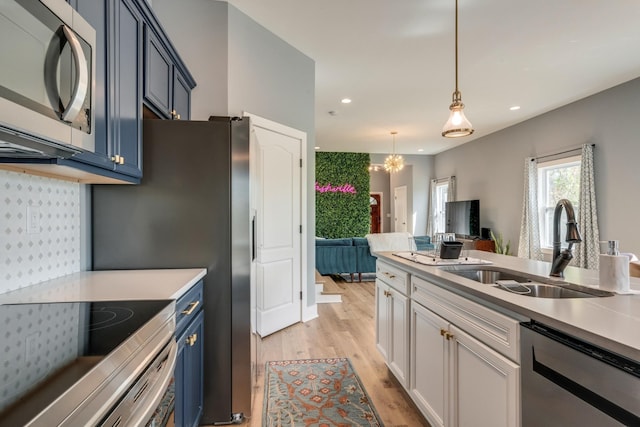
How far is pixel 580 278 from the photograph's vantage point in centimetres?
154

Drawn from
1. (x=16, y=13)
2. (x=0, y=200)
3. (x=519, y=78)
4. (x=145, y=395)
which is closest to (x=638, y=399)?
(x=145, y=395)

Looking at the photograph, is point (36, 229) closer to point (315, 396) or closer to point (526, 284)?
point (315, 396)

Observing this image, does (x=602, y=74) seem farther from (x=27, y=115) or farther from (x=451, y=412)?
(x=27, y=115)

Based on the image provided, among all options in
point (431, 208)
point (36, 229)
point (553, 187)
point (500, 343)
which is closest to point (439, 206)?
point (431, 208)

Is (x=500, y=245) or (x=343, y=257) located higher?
(x=500, y=245)

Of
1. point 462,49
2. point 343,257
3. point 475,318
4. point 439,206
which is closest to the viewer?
point 475,318

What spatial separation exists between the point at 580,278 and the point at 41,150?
7.30 ft

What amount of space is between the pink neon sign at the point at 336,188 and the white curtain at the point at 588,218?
4.80 m

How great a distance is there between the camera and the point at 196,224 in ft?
6.11

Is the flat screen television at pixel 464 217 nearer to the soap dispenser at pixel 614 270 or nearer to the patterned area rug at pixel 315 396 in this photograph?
the patterned area rug at pixel 315 396

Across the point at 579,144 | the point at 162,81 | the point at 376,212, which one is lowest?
the point at 376,212

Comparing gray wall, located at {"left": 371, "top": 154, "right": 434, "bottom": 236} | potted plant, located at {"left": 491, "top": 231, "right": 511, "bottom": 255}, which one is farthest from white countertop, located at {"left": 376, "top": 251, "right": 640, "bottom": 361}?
gray wall, located at {"left": 371, "top": 154, "right": 434, "bottom": 236}

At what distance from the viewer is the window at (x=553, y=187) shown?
16.2 ft

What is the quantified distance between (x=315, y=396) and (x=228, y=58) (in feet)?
9.07
